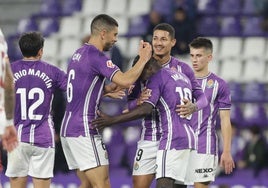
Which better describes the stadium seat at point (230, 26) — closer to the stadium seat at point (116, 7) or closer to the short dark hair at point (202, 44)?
the stadium seat at point (116, 7)

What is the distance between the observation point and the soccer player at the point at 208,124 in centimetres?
1109

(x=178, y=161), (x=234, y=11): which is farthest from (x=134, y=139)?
(x=178, y=161)

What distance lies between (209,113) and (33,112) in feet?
6.69

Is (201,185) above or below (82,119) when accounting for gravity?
below

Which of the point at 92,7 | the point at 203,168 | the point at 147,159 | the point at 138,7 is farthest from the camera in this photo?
the point at 92,7

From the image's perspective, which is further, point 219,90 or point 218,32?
point 218,32

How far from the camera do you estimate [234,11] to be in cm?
1833

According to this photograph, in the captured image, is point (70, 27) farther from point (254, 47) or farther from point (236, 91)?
point (236, 91)

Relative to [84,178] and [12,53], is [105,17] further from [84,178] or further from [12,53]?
[12,53]

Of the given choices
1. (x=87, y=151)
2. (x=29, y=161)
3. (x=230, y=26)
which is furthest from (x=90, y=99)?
(x=230, y=26)

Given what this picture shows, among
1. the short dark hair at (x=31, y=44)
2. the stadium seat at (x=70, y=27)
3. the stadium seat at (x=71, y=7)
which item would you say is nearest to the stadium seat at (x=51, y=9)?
the stadium seat at (x=71, y=7)

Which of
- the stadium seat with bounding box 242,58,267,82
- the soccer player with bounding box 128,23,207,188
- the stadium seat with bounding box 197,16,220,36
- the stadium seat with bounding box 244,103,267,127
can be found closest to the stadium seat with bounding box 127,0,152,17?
the stadium seat with bounding box 197,16,220,36

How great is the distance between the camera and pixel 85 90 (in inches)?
385

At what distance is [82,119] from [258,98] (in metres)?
7.36
